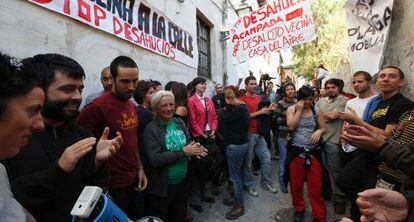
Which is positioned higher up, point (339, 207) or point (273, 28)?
point (273, 28)

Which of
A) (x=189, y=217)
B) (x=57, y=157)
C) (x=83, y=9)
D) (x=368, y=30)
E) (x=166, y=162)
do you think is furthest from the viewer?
→ (x=189, y=217)

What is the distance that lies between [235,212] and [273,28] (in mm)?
4066

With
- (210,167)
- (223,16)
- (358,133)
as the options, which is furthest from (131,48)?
(223,16)

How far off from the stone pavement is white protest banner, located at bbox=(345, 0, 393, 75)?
2354 mm

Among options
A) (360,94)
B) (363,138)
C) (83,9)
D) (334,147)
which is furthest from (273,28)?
(363,138)

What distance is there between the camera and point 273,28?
5.98 m

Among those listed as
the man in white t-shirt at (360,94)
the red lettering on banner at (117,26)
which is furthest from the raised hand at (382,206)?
the red lettering on banner at (117,26)

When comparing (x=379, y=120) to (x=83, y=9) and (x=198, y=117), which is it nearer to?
(x=198, y=117)

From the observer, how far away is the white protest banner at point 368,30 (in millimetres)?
3434

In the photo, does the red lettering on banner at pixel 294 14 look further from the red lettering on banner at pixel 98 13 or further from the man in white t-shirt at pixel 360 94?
the red lettering on banner at pixel 98 13

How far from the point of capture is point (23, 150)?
1.49m

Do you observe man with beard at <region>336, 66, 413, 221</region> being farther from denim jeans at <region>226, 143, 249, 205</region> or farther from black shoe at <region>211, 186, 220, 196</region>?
black shoe at <region>211, 186, 220, 196</region>

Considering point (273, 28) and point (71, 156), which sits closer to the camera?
point (71, 156)

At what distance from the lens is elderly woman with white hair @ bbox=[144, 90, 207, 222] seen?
281 cm
